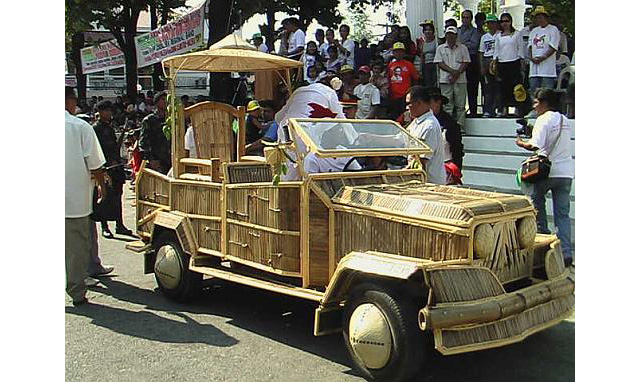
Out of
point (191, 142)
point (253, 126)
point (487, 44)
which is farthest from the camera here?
point (487, 44)

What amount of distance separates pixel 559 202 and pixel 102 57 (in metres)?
14.2

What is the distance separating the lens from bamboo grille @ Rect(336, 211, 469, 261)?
425cm

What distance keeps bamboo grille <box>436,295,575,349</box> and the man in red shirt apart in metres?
6.43

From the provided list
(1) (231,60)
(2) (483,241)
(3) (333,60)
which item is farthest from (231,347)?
(3) (333,60)

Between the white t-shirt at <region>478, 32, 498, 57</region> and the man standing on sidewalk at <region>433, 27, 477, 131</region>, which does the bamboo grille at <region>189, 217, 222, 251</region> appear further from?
the white t-shirt at <region>478, 32, 498, 57</region>

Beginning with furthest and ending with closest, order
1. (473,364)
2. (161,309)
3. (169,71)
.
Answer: (169,71) < (161,309) < (473,364)

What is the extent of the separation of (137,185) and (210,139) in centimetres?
84

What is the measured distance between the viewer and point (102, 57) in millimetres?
18062

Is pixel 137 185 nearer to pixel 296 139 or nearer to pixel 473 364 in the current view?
pixel 296 139

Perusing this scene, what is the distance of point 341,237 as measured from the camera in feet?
16.0

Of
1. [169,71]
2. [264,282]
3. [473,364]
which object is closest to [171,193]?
[169,71]

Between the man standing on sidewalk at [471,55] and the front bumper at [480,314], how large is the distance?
24.1 ft

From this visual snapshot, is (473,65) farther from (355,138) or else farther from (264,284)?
(264,284)

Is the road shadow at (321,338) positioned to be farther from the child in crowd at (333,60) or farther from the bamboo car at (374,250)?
the child in crowd at (333,60)
